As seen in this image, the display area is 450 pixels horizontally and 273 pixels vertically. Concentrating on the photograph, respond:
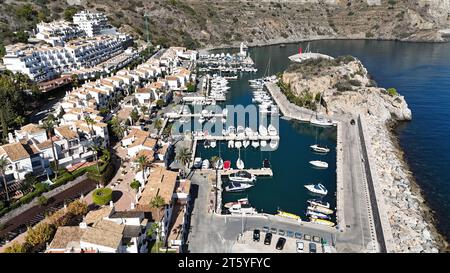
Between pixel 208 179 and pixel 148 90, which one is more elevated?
pixel 148 90

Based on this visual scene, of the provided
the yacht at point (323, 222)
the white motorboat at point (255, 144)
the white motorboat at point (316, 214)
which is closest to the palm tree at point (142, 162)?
the white motorboat at point (255, 144)

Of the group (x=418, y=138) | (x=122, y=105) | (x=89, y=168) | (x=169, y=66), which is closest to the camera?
(x=89, y=168)

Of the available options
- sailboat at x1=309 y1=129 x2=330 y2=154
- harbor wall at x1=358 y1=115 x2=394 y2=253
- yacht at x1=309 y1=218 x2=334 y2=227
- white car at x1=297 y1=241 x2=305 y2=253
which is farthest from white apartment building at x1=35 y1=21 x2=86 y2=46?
white car at x1=297 y1=241 x2=305 y2=253

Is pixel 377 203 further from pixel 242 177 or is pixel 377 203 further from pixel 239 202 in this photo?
pixel 242 177

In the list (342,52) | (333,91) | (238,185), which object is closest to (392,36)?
(342,52)

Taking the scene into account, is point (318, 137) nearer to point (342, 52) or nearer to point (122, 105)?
point (122, 105)

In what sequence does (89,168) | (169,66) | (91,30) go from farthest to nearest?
1. (91,30)
2. (169,66)
3. (89,168)

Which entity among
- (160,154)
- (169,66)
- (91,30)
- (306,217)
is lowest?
(306,217)
